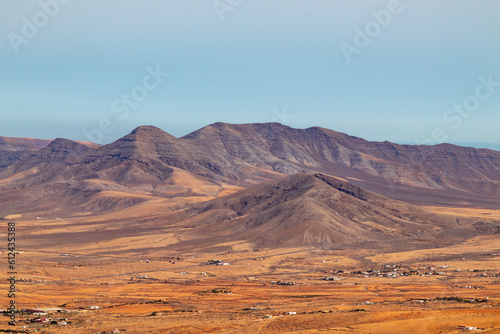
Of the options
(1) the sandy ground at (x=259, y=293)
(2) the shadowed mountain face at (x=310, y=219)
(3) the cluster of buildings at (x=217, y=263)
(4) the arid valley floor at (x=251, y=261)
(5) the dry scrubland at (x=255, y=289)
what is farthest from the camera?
(2) the shadowed mountain face at (x=310, y=219)

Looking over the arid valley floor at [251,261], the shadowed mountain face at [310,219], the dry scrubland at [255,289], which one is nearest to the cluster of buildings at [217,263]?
the arid valley floor at [251,261]

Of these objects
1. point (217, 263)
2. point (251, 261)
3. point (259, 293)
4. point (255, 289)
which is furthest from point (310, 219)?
point (259, 293)

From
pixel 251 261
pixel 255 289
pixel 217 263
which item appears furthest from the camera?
pixel 251 261

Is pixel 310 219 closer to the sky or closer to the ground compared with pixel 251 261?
closer to the sky

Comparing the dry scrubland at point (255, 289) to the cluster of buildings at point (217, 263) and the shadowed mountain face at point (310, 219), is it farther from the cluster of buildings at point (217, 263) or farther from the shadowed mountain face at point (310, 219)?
the shadowed mountain face at point (310, 219)

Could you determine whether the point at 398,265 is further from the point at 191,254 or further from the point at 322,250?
the point at 191,254

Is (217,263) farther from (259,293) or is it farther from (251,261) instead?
(259,293)

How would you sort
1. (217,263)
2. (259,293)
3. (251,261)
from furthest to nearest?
(251,261) → (217,263) → (259,293)

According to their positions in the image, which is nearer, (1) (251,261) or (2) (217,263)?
(2) (217,263)

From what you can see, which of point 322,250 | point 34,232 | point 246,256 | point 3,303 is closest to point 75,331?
point 3,303
